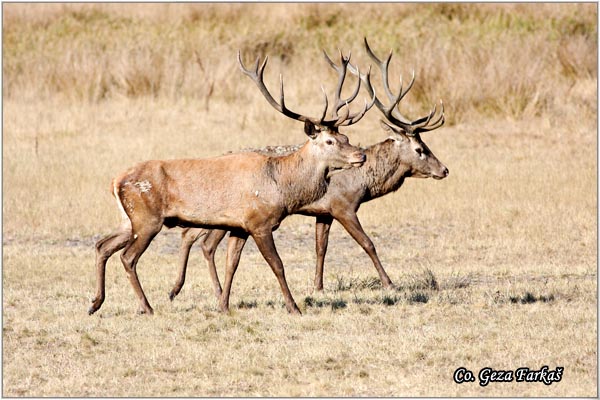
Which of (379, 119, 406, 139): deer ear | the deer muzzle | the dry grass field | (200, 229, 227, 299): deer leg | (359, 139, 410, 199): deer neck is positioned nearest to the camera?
the dry grass field

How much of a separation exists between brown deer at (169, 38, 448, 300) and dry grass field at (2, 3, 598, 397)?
0.48 m

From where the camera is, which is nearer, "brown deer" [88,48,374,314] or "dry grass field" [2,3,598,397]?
"dry grass field" [2,3,598,397]

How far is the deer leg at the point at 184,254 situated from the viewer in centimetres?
1294

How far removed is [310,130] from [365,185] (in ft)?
7.03

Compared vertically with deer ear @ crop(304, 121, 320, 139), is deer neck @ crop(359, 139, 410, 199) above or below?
below

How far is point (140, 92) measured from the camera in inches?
1017

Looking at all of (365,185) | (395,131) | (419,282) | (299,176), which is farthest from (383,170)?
(299,176)

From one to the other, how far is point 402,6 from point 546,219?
46.5ft

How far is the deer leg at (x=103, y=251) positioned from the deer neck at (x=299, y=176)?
1491 mm

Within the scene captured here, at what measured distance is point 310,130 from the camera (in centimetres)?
1184

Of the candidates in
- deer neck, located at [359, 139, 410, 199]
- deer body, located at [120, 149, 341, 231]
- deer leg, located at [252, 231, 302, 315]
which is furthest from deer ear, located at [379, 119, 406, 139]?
deer leg, located at [252, 231, 302, 315]

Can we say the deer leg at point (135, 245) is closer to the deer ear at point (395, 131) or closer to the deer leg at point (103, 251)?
the deer leg at point (103, 251)

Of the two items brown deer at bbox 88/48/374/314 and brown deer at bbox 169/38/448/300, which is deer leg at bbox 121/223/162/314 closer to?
brown deer at bbox 88/48/374/314

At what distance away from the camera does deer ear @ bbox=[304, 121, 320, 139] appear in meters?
11.8
